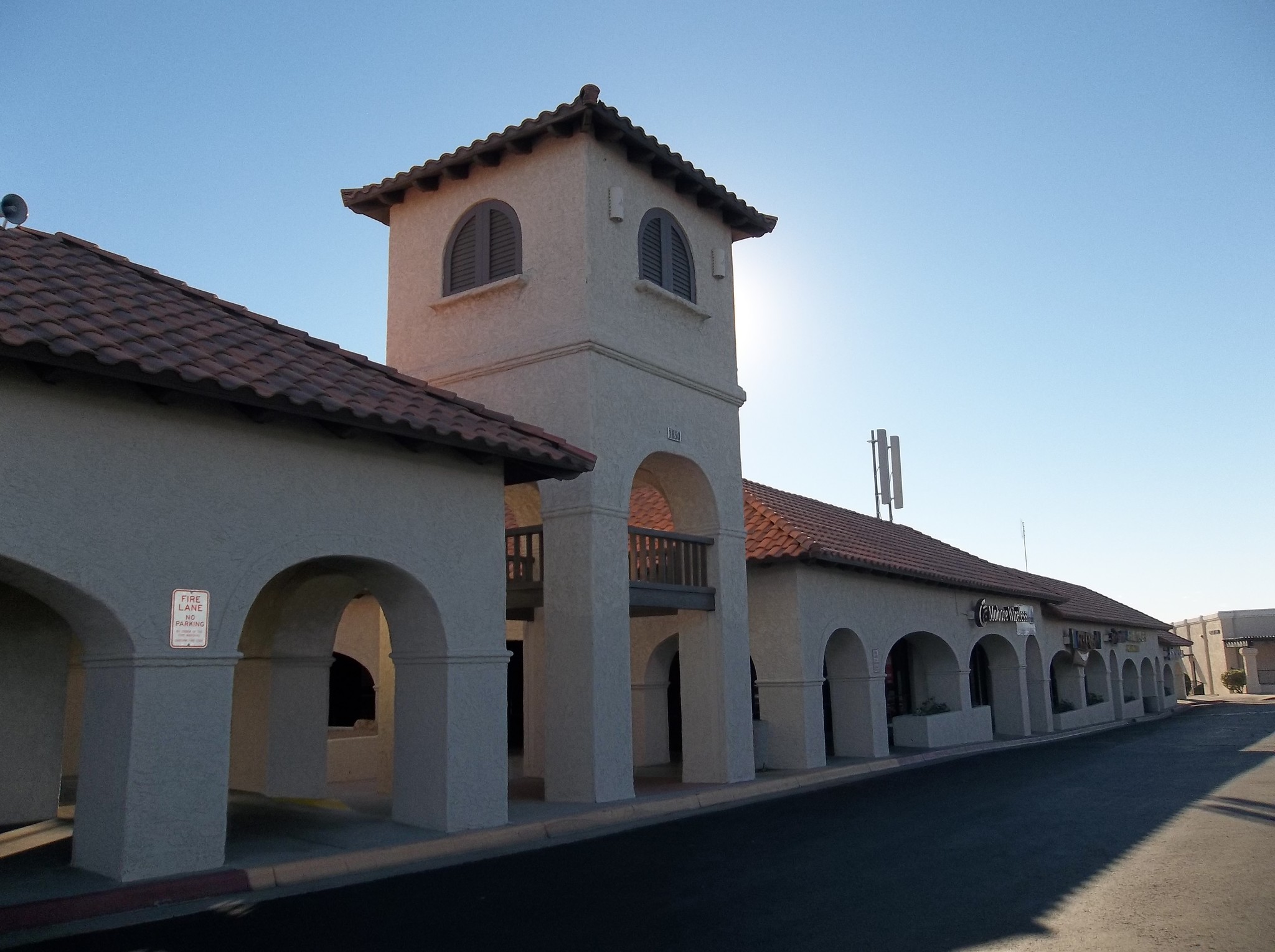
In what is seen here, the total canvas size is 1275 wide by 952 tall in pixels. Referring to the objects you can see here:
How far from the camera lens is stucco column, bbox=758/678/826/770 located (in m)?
18.2

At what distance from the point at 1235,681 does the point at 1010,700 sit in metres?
48.0

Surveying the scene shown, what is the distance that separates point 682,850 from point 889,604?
1284cm

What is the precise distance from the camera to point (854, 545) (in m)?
21.9

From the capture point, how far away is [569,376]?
1435 centimetres

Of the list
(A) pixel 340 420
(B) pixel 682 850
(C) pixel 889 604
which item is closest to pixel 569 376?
(A) pixel 340 420

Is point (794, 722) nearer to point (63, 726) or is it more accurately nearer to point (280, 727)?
point (280, 727)

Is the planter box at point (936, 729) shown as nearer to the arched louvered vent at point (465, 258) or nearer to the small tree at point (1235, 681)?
the arched louvered vent at point (465, 258)

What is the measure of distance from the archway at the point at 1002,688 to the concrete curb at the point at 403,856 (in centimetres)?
1263

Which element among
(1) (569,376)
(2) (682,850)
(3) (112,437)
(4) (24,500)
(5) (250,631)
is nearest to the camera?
(4) (24,500)

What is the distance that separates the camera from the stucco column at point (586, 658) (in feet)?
44.0

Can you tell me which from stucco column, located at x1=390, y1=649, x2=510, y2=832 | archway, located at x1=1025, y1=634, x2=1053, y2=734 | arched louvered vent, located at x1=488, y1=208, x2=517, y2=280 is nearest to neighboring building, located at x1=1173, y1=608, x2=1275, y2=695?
archway, located at x1=1025, y1=634, x2=1053, y2=734

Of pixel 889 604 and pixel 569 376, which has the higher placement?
pixel 569 376

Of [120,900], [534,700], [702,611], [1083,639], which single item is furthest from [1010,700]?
[120,900]

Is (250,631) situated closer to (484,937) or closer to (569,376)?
(569,376)
